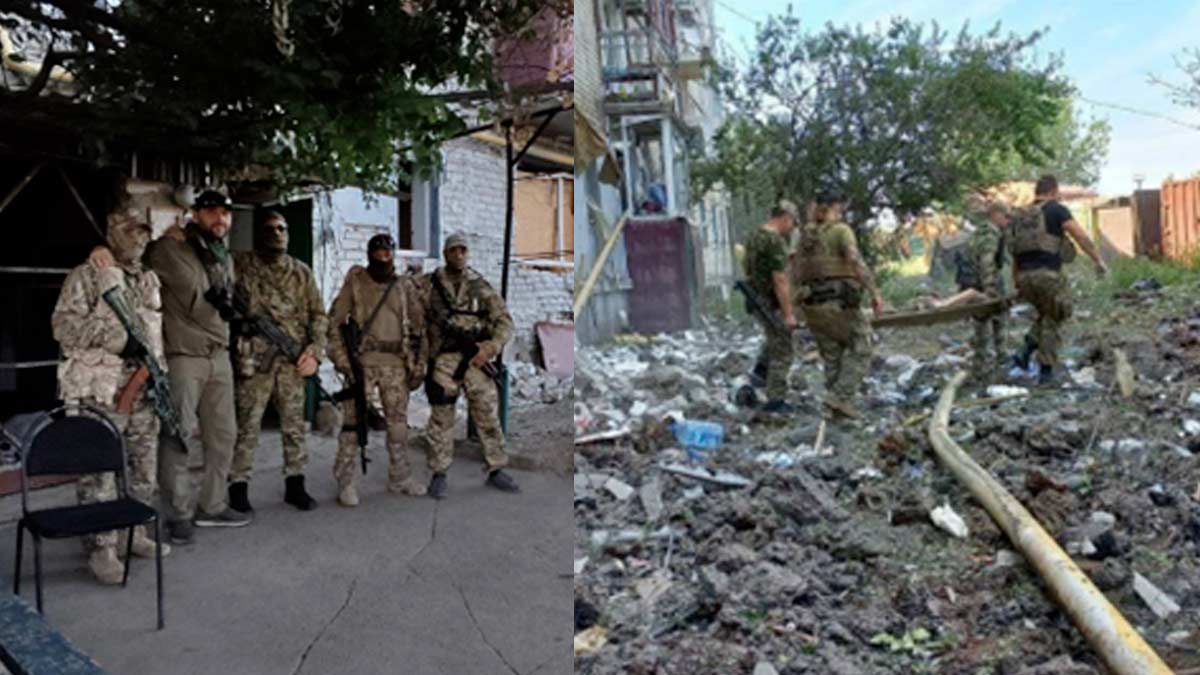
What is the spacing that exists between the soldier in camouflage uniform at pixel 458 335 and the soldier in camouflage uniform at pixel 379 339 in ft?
0.33

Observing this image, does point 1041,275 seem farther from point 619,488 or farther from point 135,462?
point 135,462

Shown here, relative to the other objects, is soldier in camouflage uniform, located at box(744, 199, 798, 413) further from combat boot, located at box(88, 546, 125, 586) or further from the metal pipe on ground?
combat boot, located at box(88, 546, 125, 586)

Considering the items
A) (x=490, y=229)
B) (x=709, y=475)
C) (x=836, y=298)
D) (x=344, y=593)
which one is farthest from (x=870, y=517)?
(x=490, y=229)

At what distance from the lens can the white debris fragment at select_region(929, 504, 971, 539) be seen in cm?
159

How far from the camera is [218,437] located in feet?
12.6

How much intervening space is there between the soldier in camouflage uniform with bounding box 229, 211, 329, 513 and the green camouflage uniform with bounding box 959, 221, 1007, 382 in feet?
9.82

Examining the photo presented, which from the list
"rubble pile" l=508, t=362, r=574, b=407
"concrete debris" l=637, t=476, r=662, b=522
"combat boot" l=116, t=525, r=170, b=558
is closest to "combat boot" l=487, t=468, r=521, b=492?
"combat boot" l=116, t=525, r=170, b=558

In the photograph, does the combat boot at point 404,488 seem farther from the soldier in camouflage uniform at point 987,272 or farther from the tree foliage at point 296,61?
the soldier in camouflage uniform at point 987,272

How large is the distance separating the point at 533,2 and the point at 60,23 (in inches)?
66.8

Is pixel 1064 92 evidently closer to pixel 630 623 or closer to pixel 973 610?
pixel 973 610

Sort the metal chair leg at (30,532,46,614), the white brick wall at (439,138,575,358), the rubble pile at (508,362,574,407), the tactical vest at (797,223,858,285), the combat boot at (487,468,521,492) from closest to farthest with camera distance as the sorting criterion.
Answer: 1. the tactical vest at (797,223,858,285)
2. the metal chair leg at (30,532,46,614)
3. the combat boot at (487,468,521,492)
4. the white brick wall at (439,138,575,358)
5. the rubble pile at (508,362,574,407)

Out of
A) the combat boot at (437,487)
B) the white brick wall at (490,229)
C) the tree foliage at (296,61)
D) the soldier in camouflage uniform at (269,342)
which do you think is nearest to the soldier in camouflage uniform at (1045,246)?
the tree foliage at (296,61)

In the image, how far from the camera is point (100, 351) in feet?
10.4

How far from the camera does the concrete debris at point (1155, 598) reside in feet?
4.29
